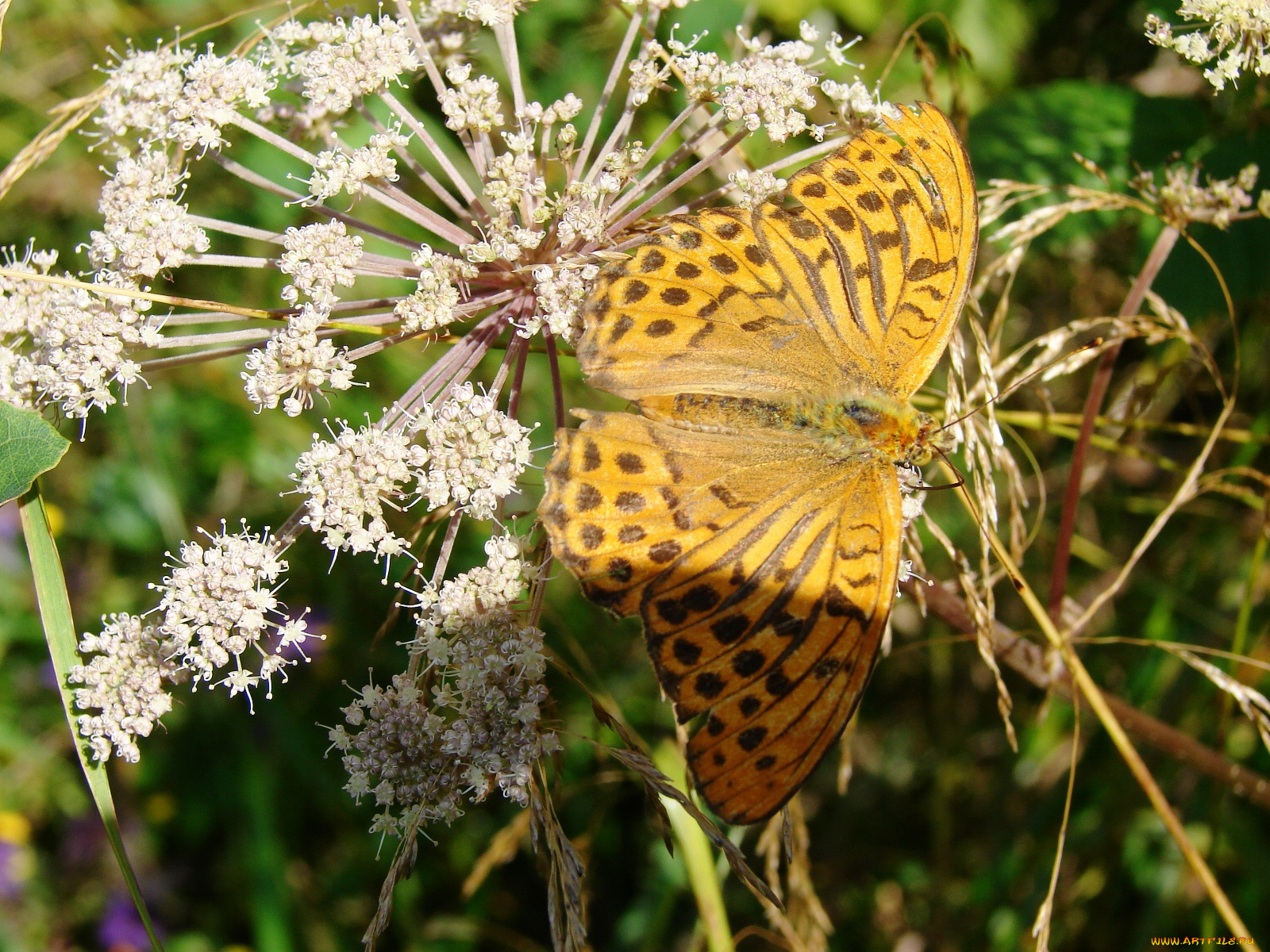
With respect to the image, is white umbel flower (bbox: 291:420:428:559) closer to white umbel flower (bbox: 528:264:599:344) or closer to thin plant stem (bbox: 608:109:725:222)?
white umbel flower (bbox: 528:264:599:344)

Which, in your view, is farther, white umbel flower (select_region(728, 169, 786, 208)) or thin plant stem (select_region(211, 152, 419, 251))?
thin plant stem (select_region(211, 152, 419, 251))

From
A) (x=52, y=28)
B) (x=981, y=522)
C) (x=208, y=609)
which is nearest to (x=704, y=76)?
(x=981, y=522)

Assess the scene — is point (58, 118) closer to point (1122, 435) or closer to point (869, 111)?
point (869, 111)

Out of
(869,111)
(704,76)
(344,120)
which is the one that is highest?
(344,120)

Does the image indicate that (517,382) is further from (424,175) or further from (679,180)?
(679,180)

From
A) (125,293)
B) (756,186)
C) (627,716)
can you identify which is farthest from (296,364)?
(627,716)

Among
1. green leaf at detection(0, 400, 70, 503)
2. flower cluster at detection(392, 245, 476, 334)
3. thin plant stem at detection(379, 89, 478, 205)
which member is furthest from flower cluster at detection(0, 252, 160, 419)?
thin plant stem at detection(379, 89, 478, 205)
